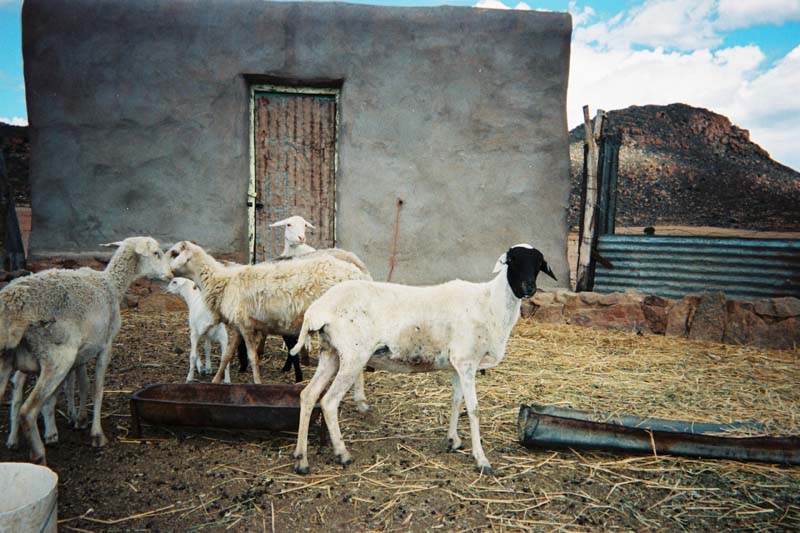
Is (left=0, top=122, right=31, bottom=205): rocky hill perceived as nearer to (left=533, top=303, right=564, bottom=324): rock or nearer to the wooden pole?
(left=533, top=303, right=564, bottom=324): rock

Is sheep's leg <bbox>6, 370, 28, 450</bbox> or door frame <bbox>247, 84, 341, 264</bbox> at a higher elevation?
door frame <bbox>247, 84, 341, 264</bbox>

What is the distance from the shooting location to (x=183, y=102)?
830 centimetres

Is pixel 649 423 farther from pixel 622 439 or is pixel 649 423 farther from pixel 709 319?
pixel 709 319

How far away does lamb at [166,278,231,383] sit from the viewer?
5.56 meters

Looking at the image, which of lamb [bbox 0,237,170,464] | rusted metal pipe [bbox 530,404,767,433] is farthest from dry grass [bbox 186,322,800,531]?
lamb [bbox 0,237,170,464]

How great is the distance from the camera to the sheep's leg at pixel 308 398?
3756 mm

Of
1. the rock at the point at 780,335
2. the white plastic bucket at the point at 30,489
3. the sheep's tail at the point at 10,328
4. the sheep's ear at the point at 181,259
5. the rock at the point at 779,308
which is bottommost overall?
the rock at the point at 780,335

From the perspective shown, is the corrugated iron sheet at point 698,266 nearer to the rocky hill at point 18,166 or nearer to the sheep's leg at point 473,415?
the sheep's leg at point 473,415

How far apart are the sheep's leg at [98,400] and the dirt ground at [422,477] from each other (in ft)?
0.30

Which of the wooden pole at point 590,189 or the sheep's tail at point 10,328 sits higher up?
the wooden pole at point 590,189

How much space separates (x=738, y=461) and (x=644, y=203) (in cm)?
3221

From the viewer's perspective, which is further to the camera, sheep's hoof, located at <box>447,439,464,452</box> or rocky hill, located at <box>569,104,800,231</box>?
rocky hill, located at <box>569,104,800,231</box>

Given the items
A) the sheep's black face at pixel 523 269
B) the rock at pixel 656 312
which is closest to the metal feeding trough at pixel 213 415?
the sheep's black face at pixel 523 269

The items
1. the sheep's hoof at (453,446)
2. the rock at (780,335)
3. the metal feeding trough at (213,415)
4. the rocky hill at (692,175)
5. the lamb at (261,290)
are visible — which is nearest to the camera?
the metal feeding trough at (213,415)
